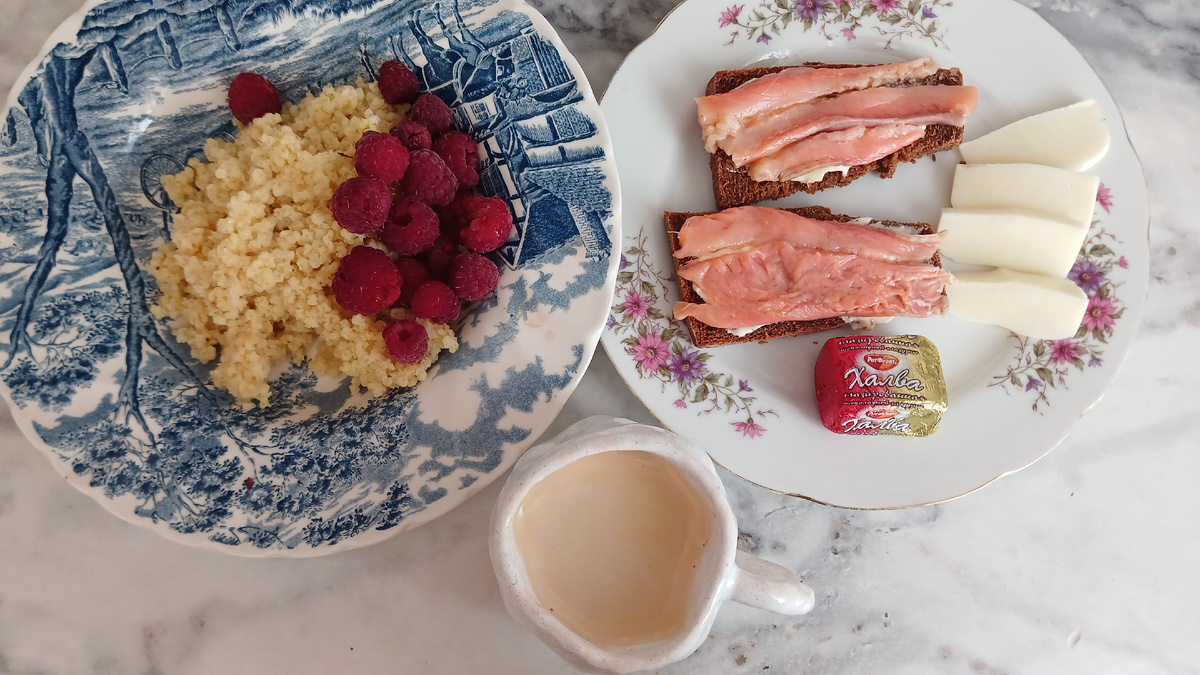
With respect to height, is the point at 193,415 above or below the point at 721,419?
above

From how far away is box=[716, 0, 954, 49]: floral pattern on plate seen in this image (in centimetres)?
134

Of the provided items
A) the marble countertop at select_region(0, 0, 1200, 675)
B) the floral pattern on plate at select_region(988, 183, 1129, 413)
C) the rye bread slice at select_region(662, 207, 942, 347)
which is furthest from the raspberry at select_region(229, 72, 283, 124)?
the floral pattern on plate at select_region(988, 183, 1129, 413)

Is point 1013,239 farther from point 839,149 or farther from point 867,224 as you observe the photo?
point 839,149

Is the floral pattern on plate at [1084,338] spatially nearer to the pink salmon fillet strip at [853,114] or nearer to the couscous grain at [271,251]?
the pink salmon fillet strip at [853,114]

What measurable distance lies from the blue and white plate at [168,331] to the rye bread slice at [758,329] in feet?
1.12

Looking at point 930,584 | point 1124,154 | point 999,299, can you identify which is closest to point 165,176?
point 999,299

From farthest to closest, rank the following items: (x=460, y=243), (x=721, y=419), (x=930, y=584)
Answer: (x=930, y=584)
(x=721, y=419)
(x=460, y=243)

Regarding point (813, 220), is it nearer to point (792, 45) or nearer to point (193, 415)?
point (792, 45)

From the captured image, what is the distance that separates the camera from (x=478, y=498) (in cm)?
132

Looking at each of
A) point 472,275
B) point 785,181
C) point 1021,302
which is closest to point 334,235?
point 472,275

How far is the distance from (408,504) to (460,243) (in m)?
0.41

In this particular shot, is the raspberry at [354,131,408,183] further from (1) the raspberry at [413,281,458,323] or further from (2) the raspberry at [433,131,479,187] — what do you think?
(1) the raspberry at [413,281,458,323]

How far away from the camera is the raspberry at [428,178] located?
3.19ft

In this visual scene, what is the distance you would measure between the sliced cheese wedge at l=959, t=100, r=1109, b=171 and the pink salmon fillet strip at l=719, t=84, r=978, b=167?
3.9 inches
